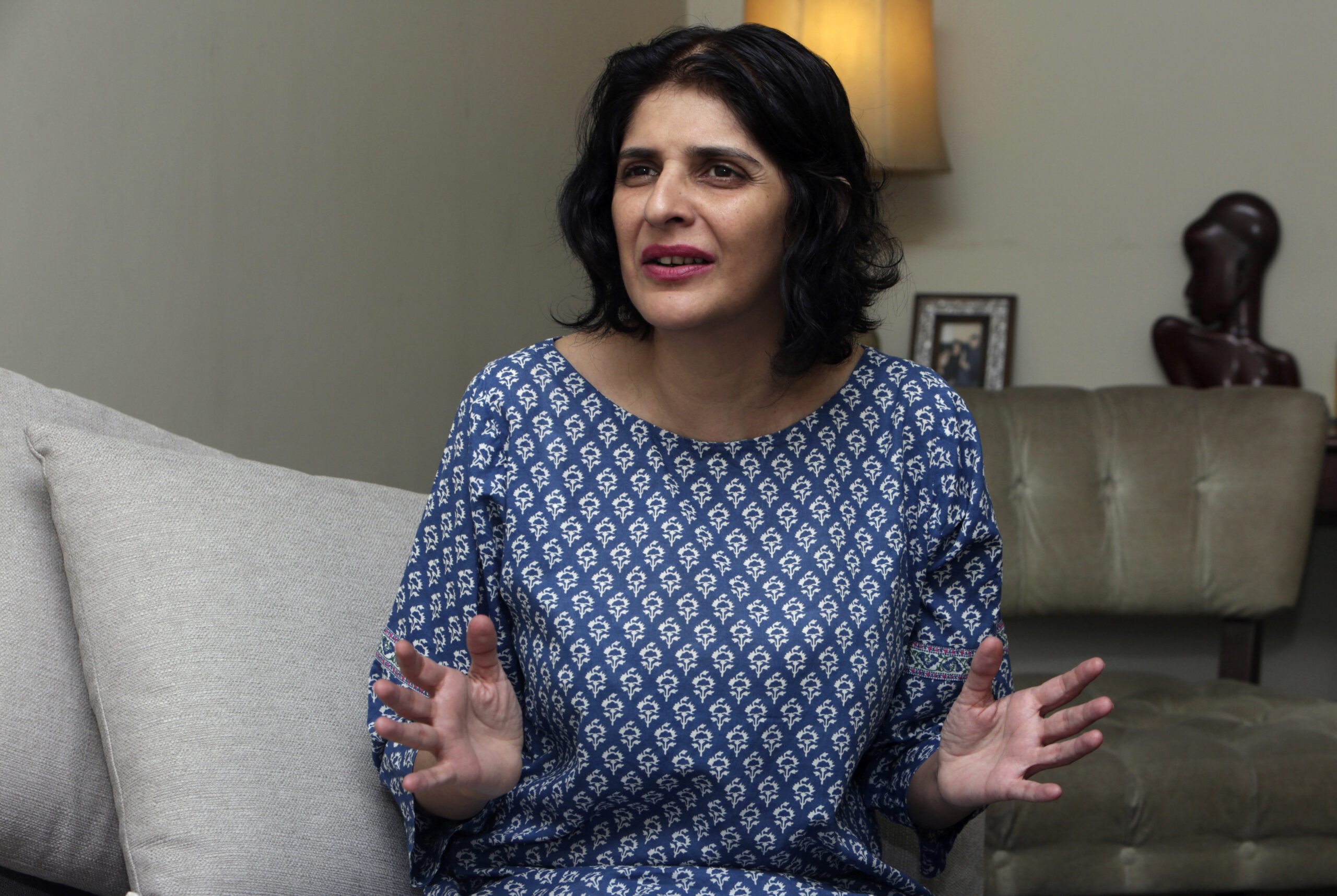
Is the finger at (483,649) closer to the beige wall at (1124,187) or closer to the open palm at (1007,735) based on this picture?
the open palm at (1007,735)

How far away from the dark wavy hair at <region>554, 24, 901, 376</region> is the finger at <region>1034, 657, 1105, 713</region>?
1.17 feet

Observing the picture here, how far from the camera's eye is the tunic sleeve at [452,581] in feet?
3.43

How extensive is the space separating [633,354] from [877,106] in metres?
1.68

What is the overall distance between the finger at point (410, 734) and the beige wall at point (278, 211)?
75 centimetres

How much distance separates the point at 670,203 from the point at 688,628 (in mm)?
365

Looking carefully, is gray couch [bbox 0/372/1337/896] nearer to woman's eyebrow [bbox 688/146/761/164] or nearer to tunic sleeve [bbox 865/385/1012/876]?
tunic sleeve [bbox 865/385/1012/876]

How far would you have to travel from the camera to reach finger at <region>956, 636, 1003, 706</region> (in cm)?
100

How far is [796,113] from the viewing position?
107cm

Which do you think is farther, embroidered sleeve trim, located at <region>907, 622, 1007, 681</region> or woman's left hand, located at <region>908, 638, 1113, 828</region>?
embroidered sleeve trim, located at <region>907, 622, 1007, 681</region>

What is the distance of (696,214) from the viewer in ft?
3.45

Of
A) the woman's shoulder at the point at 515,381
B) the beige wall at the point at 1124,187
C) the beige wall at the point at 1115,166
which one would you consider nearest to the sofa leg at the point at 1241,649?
the beige wall at the point at 1124,187

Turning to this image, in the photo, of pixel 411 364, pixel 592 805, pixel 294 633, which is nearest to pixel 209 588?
pixel 294 633

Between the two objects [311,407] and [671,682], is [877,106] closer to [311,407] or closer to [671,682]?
[311,407]

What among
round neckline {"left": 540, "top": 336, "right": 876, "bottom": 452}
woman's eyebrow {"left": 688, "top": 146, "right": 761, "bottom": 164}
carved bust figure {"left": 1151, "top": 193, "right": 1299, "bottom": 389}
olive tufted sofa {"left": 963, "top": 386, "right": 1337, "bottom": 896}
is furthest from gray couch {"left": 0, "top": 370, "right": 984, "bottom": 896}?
carved bust figure {"left": 1151, "top": 193, "right": 1299, "bottom": 389}
